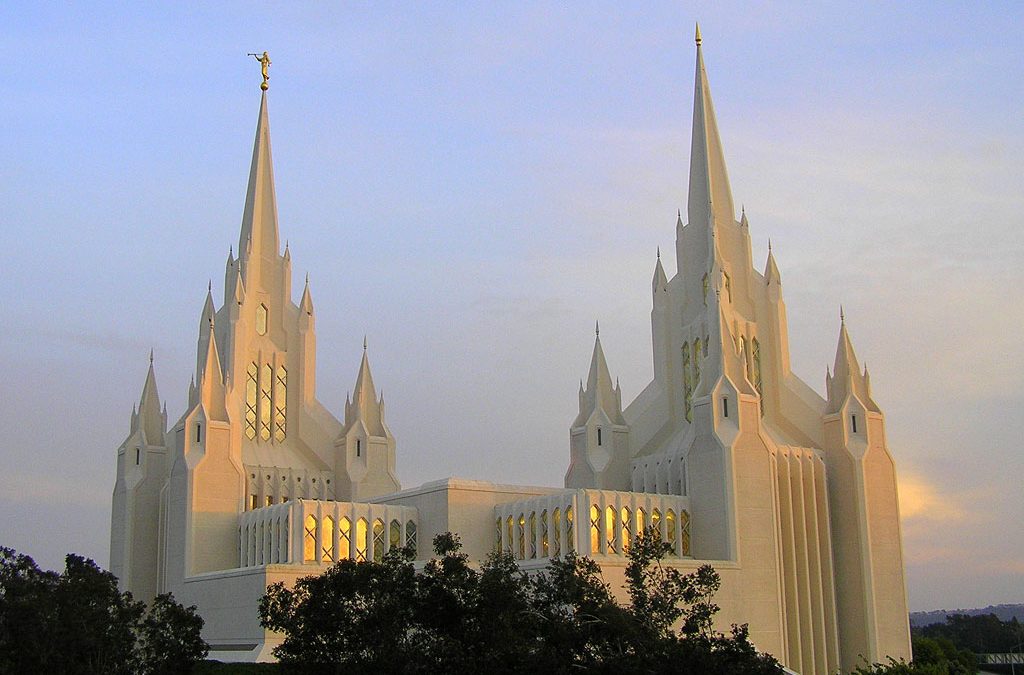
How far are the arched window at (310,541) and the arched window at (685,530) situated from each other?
13.0 metres

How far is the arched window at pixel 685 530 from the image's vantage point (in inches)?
1694

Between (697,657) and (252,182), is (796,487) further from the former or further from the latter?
(252,182)

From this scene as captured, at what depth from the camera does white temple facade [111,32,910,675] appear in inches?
1670

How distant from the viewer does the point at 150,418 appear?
5459cm

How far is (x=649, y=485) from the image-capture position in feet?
155

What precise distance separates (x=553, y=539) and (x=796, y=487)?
30.8ft

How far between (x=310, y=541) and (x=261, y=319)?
16.4 meters

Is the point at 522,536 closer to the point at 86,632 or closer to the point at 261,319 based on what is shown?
the point at 261,319

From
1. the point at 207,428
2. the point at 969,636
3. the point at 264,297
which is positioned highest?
the point at 264,297

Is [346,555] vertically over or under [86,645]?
over

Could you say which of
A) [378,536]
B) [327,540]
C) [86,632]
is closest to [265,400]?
[378,536]

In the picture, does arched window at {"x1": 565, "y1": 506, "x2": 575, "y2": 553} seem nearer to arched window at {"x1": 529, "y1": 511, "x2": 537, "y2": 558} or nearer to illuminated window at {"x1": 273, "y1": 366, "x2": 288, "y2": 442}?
arched window at {"x1": 529, "y1": 511, "x2": 537, "y2": 558}

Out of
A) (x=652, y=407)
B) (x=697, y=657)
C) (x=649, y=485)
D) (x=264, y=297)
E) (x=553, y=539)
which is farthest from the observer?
(x=264, y=297)

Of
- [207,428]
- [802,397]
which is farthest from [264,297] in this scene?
[802,397]
